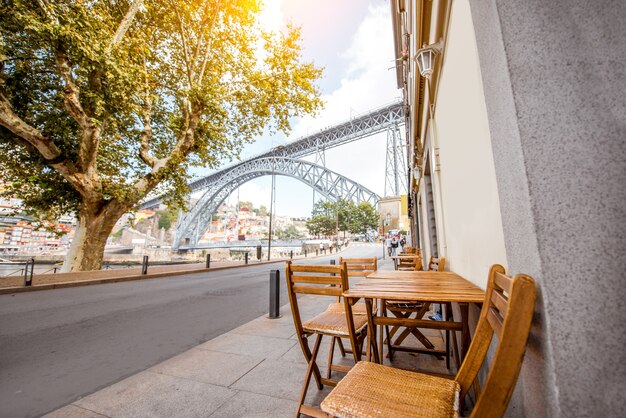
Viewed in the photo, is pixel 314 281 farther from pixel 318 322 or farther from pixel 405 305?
pixel 405 305

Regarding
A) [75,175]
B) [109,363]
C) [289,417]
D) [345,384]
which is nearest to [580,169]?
[345,384]

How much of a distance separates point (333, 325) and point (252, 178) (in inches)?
2382

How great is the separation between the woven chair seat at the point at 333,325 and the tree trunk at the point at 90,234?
10.4 m

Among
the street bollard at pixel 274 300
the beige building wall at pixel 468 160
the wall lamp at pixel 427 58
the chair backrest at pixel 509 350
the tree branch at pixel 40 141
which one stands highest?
the tree branch at pixel 40 141

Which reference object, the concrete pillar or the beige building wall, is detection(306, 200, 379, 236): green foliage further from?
the concrete pillar

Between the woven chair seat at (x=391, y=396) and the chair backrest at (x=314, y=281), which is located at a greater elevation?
the chair backrest at (x=314, y=281)

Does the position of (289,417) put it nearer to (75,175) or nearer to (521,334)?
(521,334)

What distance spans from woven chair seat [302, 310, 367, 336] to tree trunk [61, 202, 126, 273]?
10.4m

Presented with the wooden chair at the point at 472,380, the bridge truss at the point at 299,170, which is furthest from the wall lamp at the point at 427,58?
the bridge truss at the point at 299,170

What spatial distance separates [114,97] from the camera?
8.02m

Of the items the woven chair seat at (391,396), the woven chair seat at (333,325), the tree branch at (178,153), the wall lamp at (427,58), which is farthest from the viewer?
the tree branch at (178,153)

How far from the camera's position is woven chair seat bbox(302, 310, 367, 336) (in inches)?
74.3

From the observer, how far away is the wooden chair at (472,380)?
2.45 feet

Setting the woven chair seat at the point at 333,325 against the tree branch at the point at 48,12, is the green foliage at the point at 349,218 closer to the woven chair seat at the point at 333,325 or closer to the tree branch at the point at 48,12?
the tree branch at the point at 48,12
